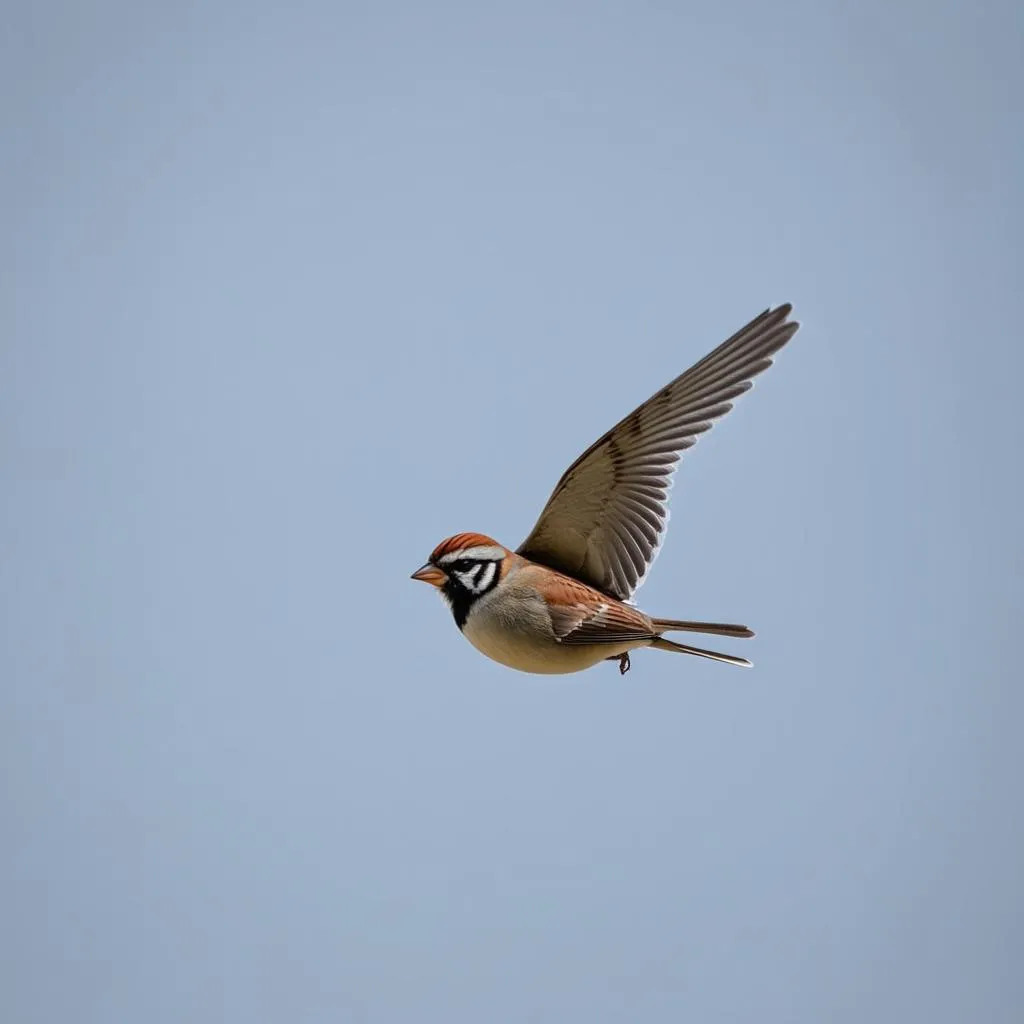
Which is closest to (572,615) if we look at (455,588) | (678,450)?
(455,588)

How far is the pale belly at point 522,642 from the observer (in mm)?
5434

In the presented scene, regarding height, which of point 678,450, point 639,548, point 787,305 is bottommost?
point 639,548

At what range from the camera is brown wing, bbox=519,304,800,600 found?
20.1 feet

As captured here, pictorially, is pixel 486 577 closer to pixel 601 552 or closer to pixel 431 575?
pixel 431 575

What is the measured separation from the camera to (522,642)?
5.46 metres

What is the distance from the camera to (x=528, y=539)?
6.35 meters

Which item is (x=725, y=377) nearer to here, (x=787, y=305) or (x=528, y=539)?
Result: (x=787, y=305)

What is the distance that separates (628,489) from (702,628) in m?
0.70

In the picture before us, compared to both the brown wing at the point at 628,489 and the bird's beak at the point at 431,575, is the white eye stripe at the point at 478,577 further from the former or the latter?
the brown wing at the point at 628,489

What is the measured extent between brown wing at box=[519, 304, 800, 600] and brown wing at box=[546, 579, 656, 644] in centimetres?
38

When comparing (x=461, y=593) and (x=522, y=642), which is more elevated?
(x=461, y=593)

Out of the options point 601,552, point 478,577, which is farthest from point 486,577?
point 601,552

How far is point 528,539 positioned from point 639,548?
484 mm

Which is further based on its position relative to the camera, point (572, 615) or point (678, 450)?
point (678, 450)
